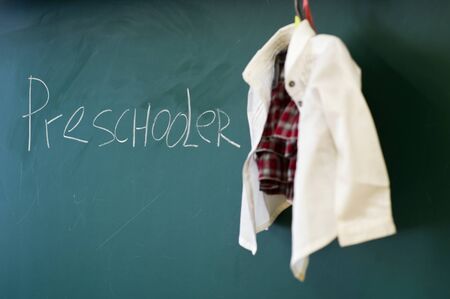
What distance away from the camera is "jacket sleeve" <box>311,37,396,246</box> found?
777 millimetres

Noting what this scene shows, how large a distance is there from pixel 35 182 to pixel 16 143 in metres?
0.16

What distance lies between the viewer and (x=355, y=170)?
2.55ft

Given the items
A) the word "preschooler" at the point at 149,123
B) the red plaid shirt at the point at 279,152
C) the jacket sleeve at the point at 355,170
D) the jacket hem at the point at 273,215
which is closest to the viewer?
the jacket sleeve at the point at 355,170

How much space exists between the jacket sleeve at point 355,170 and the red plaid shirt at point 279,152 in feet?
0.46

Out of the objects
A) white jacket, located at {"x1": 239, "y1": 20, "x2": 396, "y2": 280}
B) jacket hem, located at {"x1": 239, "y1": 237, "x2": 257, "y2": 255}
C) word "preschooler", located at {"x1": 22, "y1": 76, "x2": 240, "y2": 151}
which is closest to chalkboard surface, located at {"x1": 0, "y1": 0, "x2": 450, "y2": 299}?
word "preschooler", located at {"x1": 22, "y1": 76, "x2": 240, "y2": 151}

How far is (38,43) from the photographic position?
146 centimetres

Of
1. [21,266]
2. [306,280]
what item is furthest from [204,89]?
[21,266]

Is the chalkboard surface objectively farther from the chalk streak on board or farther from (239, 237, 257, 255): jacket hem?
(239, 237, 257, 255): jacket hem

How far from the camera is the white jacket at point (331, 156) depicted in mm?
780

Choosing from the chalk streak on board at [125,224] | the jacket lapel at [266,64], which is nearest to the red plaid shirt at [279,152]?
the jacket lapel at [266,64]

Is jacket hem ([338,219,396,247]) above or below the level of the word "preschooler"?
below

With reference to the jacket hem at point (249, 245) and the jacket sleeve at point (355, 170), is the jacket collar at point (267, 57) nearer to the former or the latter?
the jacket sleeve at point (355, 170)

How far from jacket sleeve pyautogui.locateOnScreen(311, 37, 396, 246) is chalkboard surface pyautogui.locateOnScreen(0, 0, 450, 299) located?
265 millimetres

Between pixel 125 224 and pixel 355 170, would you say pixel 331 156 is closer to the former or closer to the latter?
pixel 355 170
